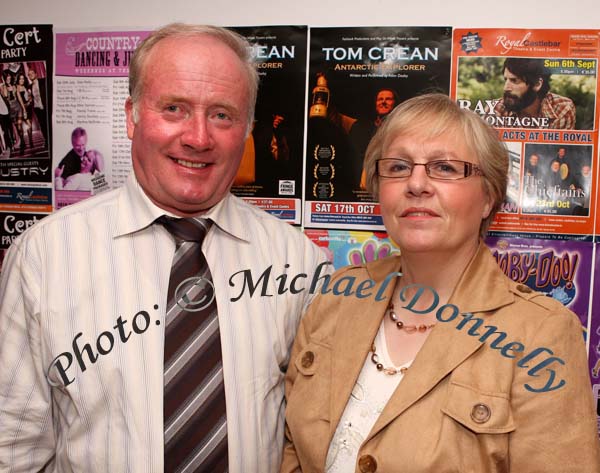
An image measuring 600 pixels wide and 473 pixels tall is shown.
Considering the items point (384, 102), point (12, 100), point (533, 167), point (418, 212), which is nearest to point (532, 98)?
point (533, 167)

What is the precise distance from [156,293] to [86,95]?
35.3 inches

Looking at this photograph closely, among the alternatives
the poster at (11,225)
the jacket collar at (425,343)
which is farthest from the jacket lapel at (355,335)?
the poster at (11,225)

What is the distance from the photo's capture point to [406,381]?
1.28 metres

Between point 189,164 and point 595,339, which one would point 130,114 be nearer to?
point 189,164

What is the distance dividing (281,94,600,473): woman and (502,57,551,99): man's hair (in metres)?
0.45

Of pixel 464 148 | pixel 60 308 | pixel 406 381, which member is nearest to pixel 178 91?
pixel 60 308

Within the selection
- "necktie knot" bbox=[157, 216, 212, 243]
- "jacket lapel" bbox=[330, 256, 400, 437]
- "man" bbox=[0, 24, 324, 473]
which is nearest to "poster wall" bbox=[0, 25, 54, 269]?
"man" bbox=[0, 24, 324, 473]

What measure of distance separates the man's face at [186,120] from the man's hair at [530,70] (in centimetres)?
86

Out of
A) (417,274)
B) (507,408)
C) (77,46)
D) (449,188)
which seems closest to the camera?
(507,408)

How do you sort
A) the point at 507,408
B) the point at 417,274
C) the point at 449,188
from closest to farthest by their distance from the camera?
the point at 507,408 → the point at 449,188 → the point at 417,274

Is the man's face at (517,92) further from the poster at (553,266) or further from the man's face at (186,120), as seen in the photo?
the man's face at (186,120)

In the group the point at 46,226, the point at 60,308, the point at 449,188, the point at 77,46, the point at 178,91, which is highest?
the point at 77,46

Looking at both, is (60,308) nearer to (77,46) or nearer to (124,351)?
(124,351)

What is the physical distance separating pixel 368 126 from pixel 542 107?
0.52 m
